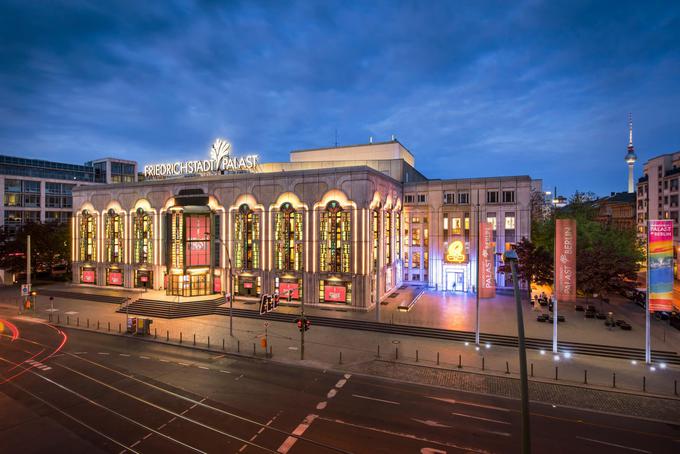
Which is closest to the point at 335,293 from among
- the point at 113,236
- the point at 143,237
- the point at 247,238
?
the point at 247,238

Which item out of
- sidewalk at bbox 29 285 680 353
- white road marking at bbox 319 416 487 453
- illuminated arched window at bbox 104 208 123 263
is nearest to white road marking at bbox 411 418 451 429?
white road marking at bbox 319 416 487 453

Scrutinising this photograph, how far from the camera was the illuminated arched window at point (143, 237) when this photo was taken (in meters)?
60.5

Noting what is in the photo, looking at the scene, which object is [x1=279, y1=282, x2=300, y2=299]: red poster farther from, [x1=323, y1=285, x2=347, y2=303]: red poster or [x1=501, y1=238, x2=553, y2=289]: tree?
[x1=501, y1=238, x2=553, y2=289]: tree

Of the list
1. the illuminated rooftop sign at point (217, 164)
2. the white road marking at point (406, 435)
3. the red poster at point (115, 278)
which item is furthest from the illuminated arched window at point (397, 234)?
the red poster at point (115, 278)

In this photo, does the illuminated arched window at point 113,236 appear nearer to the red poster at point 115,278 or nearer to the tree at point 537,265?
the red poster at point 115,278

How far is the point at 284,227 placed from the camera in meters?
52.1

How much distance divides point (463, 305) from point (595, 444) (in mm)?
31402

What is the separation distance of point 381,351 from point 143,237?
46.6m

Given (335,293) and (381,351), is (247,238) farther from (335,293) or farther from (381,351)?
(381,351)

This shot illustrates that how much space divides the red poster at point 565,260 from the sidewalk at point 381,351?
5493 mm

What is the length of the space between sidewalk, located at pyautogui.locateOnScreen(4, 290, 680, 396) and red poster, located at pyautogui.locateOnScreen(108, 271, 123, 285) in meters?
17.3

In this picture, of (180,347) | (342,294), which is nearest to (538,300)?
(342,294)

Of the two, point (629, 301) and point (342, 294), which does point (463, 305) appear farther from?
point (629, 301)

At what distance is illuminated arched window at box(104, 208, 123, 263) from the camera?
208ft
